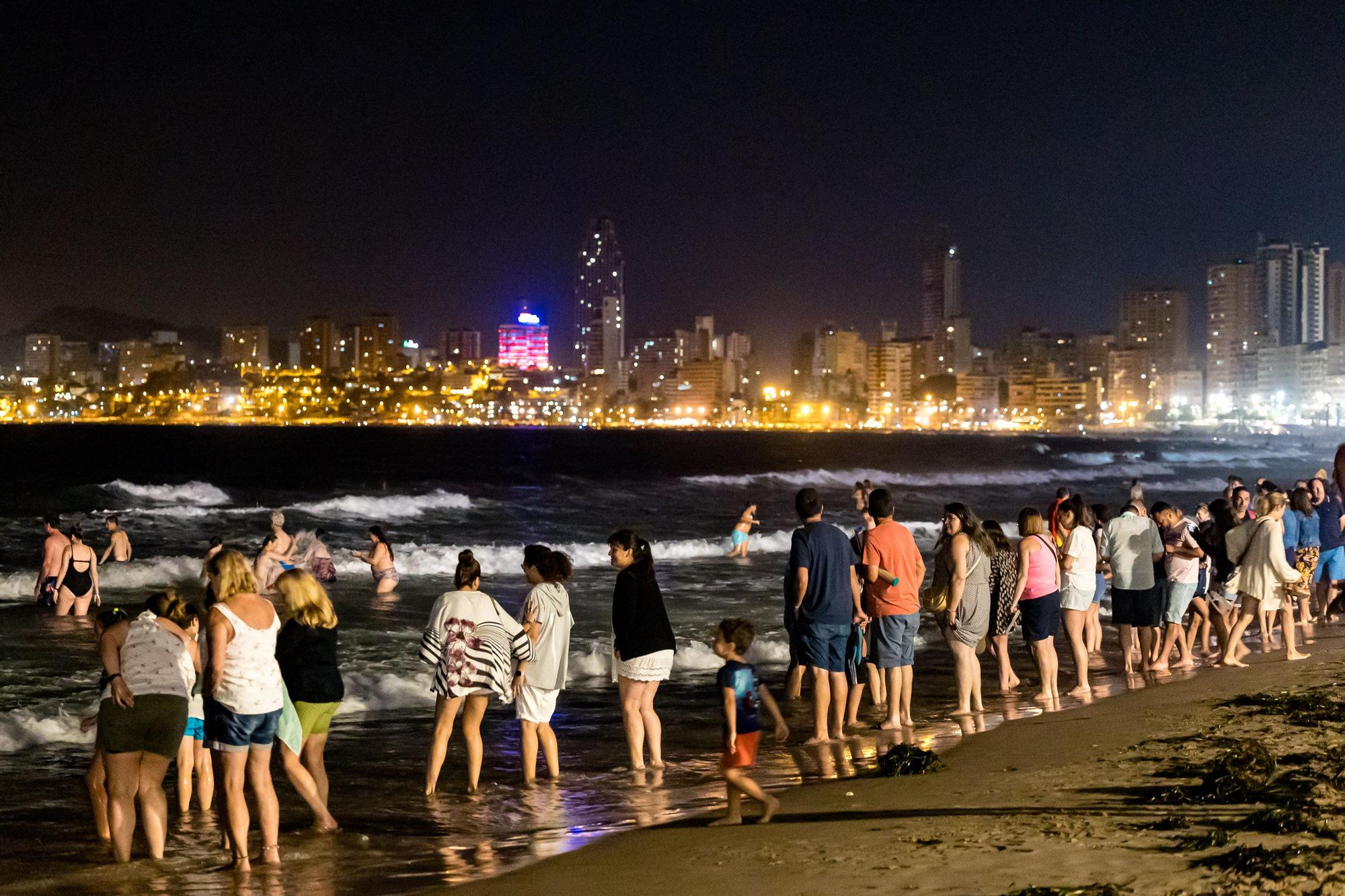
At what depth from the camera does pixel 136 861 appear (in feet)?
22.3

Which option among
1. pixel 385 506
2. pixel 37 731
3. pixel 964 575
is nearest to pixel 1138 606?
pixel 964 575

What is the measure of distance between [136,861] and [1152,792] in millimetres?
5320

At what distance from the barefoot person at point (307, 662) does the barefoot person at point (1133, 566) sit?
293 inches

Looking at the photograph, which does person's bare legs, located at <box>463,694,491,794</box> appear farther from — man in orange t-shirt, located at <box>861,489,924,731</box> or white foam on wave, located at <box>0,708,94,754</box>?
white foam on wave, located at <box>0,708,94,754</box>

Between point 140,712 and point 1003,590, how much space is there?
22.9 ft

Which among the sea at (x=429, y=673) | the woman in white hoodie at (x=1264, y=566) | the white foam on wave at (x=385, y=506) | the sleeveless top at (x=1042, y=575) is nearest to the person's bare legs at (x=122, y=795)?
the sea at (x=429, y=673)

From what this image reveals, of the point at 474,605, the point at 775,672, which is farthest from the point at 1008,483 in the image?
the point at 474,605

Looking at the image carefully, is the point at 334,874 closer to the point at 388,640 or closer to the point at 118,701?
the point at 118,701

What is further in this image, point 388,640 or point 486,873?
point 388,640

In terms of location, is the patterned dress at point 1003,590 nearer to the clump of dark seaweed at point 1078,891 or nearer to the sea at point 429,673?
the sea at point 429,673

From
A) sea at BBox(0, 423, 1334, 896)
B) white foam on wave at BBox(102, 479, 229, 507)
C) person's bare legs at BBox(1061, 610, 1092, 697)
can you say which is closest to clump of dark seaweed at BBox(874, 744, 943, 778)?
sea at BBox(0, 423, 1334, 896)

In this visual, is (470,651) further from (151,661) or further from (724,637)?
(151,661)

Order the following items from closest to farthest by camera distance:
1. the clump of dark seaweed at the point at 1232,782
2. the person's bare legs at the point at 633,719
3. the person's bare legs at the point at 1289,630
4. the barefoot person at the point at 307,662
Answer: the clump of dark seaweed at the point at 1232,782, the barefoot person at the point at 307,662, the person's bare legs at the point at 633,719, the person's bare legs at the point at 1289,630

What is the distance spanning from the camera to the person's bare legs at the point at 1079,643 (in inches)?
443
